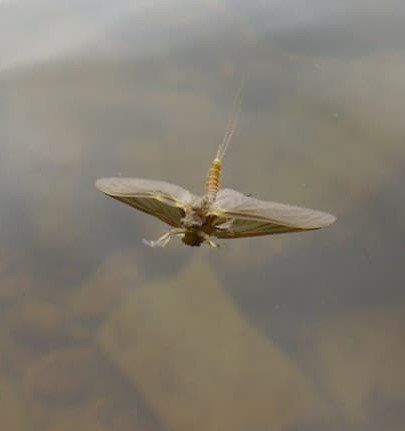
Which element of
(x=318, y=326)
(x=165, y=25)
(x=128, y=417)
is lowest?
(x=128, y=417)

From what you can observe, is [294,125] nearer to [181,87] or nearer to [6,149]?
[181,87]

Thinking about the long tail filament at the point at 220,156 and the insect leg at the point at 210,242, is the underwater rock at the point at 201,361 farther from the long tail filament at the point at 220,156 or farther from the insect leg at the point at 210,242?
the long tail filament at the point at 220,156

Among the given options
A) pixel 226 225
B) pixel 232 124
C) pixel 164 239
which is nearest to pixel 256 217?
pixel 226 225

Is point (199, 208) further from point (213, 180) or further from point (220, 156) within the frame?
point (220, 156)

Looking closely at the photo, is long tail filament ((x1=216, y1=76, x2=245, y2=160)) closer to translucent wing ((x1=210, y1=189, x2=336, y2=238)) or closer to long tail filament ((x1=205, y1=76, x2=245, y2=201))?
long tail filament ((x1=205, y1=76, x2=245, y2=201))

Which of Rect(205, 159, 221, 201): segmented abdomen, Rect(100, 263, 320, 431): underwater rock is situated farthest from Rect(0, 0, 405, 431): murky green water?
Rect(205, 159, 221, 201): segmented abdomen

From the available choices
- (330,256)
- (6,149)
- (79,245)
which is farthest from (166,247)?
(6,149)

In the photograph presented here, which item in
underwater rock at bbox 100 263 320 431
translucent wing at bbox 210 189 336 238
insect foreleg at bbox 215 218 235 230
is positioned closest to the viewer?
underwater rock at bbox 100 263 320 431
